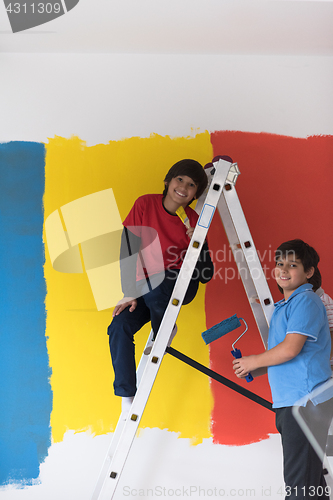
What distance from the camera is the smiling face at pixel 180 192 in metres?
1.35

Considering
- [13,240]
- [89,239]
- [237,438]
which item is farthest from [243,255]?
[13,240]

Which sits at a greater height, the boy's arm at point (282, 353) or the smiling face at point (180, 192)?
the smiling face at point (180, 192)

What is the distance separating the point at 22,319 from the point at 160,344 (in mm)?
819

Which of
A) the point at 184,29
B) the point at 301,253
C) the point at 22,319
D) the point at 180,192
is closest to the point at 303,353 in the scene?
the point at 301,253

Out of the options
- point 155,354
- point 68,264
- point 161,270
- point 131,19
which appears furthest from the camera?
point 68,264

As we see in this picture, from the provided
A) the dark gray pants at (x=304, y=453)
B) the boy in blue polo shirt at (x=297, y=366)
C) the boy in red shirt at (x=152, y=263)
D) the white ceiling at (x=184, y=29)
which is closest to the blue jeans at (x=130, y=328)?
the boy in red shirt at (x=152, y=263)

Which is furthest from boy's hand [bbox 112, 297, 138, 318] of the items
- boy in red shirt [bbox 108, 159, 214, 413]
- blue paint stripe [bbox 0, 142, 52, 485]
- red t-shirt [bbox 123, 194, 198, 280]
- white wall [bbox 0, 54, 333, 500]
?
white wall [bbox 0, 54, 333, 500]

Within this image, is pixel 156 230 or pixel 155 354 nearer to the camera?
pixel 155 354

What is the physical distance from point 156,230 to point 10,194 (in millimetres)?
822

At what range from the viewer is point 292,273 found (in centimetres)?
119

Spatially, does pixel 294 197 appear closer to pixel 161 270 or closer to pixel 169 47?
pixel 161 270

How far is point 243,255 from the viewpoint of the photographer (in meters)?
1.30

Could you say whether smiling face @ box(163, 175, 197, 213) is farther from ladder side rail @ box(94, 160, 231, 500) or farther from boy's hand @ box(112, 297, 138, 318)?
boy's hand @ box(112, 297, 138, 318)

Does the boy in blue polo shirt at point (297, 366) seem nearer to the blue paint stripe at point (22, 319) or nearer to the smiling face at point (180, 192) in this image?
the smiling face at point (180, 192)
